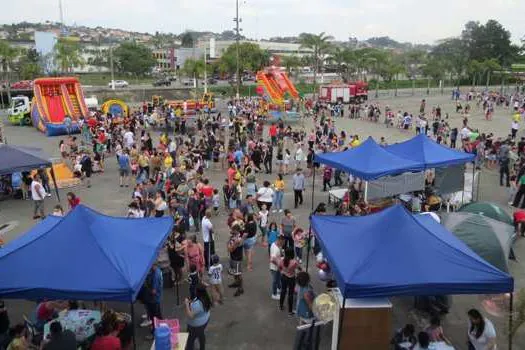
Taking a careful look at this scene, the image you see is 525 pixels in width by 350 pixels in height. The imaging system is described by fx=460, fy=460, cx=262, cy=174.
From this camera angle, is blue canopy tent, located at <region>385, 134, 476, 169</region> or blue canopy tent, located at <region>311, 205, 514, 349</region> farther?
blue canopy tent, located at <region>385, 134, 476, 169</region>

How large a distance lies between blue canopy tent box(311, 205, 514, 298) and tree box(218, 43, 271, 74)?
6176cm

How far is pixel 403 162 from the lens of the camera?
12992 mm

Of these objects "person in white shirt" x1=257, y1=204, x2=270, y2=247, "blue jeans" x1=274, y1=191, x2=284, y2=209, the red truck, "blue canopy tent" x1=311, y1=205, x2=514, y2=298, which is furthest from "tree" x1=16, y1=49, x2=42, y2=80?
"blue canopy tent" x1=311, y1=205, x2=514, y2=298

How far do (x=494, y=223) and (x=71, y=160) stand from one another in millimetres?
17064

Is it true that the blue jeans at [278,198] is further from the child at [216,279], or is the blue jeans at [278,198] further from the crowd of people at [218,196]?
the child at [216,279]

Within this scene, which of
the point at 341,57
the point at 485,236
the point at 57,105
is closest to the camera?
the point at 485,236

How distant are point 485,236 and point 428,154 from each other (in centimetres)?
475

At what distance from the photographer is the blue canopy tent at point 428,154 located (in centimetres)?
1330

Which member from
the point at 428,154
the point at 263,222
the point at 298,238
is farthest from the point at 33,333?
the point at 428,154

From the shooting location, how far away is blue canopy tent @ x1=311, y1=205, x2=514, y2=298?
6.37 metres

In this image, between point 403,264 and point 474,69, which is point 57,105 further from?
point 474,69

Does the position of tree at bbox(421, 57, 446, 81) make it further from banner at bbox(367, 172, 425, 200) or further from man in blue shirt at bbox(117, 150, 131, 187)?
man in blue shirt at bbox(117, 150, 131, 187)

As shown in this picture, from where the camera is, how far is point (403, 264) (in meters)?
6.65

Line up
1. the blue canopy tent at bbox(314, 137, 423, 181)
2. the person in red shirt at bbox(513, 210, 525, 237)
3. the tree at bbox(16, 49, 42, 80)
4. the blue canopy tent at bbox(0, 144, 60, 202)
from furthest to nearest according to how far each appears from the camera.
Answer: the tree at bbox(16, 49, 42, 80)
the blue canopy tent at bbox(0, 144, 60, 202)
the blue canopy tent at bbox(314, 137, 423, 181)
the person in red shirt at bbox(513, 210, 525, 237)
